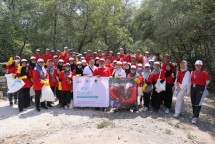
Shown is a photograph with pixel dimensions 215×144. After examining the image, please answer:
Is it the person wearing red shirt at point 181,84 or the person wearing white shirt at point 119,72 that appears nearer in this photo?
the person wearing red shirt at point 181,84

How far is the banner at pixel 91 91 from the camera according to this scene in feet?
36.7

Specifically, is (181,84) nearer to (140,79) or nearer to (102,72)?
(140,79)

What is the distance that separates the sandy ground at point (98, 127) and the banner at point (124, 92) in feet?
1.20

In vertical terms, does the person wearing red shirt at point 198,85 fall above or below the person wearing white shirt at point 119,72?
below

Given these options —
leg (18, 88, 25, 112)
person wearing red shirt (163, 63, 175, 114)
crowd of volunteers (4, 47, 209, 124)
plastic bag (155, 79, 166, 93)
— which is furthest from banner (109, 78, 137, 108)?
leg (18, 88, 25, 112)

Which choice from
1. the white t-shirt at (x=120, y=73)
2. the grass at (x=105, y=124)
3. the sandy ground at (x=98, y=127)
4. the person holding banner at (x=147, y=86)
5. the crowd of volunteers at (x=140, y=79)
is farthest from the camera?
the white t-shirt at (x=120, y=73)

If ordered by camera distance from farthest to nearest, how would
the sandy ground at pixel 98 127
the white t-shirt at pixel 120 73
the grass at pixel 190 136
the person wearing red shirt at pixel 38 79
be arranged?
the white t-shirt at pixel 120 73
the person wearing red shirt at pixel 38 79
the grass at pixel 190 136
the sandy ground at pixel 98 127

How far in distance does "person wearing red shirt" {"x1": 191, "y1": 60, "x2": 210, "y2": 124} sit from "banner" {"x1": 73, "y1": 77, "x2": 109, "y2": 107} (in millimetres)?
3077

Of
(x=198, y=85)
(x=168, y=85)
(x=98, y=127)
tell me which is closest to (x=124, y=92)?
(x=168, y=85)

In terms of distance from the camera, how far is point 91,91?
11.3 m

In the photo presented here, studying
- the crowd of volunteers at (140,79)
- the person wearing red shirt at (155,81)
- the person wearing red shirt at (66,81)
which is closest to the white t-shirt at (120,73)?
the crowd of volunteers at (140,79)

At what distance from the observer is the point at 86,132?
27.9 feet

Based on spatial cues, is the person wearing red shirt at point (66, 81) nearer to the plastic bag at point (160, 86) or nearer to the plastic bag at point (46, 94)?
the plastic bag at point (46, 94)

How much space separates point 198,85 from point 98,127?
12.4 feet
